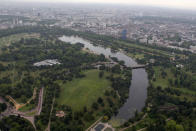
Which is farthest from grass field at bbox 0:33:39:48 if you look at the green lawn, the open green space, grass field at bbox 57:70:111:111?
the green lawn

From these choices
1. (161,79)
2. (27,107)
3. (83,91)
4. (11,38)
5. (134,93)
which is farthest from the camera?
(11,38)

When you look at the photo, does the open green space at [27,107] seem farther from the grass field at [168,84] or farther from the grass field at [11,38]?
the grass field at [11,38]

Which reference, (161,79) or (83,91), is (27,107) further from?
(161,79)

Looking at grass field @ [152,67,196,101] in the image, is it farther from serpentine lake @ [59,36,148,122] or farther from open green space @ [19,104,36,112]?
open green space @ [19,104,36,112]

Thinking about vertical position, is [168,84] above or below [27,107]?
above

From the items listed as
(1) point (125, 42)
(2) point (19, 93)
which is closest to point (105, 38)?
(1) point (125, 42)

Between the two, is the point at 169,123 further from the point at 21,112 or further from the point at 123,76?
the point at 21,112

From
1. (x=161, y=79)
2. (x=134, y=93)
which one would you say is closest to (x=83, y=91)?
(x=134, y=93)

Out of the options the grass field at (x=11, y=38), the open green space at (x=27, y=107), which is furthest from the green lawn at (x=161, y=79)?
the grass field at (x=11, y=38)

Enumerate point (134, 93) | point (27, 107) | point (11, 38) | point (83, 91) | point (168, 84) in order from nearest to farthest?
1. point (27, 107)
2. point (83, 91)
3. point (134, 93)
4. point (168, 84)
5. point (11, 38)
